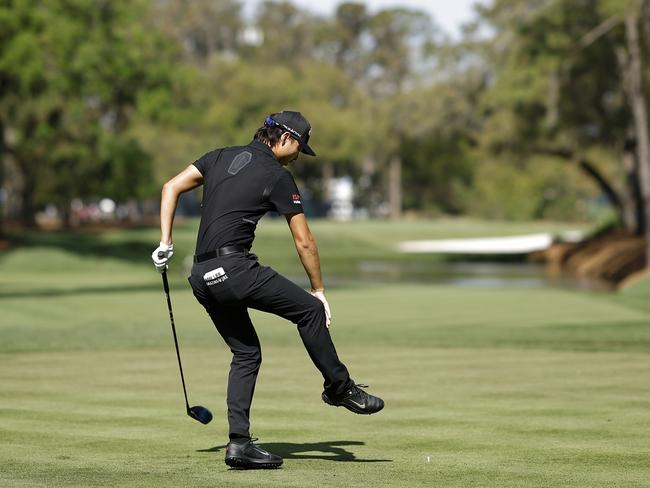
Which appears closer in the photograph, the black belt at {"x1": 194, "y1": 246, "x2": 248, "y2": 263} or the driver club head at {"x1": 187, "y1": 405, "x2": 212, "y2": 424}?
the black belt at {"x1": 194, "y1": 246, "x2": 248, "y2": 263}

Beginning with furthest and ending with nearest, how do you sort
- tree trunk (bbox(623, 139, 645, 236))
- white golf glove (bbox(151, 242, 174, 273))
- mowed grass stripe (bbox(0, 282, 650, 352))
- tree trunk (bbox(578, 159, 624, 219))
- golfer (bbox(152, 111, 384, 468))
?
tree trunk (bbox(578, 159, 624, 219)) < tree trunk (bbox(623, 139, 645, 236)) < mowed grass stripe (bbox(0, 282, 650, 352)) < white golf glove (bbox(151, 242, 174, 273)) < golfer (bbox(152, 111, 384, 468))

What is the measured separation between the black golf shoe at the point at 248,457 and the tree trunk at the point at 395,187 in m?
117

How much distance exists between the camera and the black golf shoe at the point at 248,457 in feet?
28.4

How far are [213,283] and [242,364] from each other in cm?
66

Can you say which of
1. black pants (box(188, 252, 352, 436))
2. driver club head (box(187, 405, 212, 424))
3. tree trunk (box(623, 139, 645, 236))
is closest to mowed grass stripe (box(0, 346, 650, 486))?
driver club head (box(187, 405, 212, 424))

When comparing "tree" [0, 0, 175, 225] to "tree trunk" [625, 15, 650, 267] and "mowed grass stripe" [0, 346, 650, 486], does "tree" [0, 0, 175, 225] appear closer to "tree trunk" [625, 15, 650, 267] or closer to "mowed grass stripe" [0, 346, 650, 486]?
"tree trunk" [625, 15, 650, 267]

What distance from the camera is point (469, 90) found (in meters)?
56.5

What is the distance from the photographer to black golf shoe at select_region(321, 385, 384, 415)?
9055 millimetres

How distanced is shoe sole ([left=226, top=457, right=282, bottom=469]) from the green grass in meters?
0.12

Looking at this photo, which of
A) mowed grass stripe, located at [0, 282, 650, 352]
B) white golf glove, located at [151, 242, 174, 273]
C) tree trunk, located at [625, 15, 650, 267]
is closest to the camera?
white golf glove, located at [151, 242, 174, 273]

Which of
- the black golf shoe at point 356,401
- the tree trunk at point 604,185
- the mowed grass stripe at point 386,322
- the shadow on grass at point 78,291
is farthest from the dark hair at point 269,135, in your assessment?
the tree trunk at point 604,185

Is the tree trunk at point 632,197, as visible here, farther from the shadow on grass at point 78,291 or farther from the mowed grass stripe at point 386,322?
the shadow on grass at point 78,291

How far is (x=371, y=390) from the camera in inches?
524

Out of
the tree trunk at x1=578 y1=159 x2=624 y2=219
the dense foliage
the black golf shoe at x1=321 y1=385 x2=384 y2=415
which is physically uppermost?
the dense foliage
